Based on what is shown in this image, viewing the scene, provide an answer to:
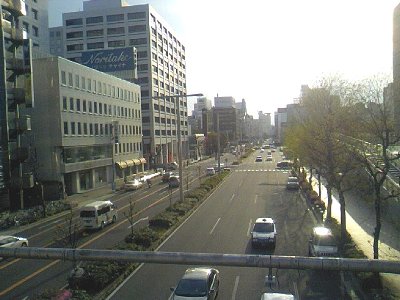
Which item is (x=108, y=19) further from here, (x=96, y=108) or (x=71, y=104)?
(x=71, y=104)

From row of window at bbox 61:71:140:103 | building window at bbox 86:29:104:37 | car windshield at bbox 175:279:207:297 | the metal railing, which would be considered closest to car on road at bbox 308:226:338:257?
car windshield at bbox 175:279:207:297

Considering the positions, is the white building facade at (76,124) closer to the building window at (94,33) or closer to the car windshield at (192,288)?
the building window at (94,33)

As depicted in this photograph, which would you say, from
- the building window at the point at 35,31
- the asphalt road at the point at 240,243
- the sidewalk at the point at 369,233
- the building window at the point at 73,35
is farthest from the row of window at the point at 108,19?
the sidewalk at the point at 369,233

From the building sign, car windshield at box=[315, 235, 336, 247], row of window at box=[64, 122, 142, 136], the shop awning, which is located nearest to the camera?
car windshield at box=[315, 235, 336, 247]

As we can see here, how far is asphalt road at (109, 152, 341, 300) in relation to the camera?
1428 centimetres

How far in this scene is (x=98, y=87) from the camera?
5419 centimetres

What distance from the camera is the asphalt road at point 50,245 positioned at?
1573 centimetres

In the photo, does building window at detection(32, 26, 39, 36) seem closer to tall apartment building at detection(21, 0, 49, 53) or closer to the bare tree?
tall apartment building at detection(21, 0, 49, 53)

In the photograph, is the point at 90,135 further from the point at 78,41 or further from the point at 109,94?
the point at 78,41

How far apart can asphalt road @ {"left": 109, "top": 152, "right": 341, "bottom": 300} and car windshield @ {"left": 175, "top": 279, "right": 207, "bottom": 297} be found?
5.32 feet

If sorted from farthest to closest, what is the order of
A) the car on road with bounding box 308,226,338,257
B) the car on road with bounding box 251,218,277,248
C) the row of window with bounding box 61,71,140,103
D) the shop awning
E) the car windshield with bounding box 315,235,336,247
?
the shop awning < the row of window with bounding box 61,71,140,103 < the car on road with bounding box 251,218,277,248 < the car windshield with bounding box 315,235,336,247 < the car on road with bounding box 308,226,338,257

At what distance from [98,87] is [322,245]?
41853mm

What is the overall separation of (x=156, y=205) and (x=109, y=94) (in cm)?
2627

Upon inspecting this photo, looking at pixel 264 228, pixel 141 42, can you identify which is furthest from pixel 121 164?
pixel 264 228
